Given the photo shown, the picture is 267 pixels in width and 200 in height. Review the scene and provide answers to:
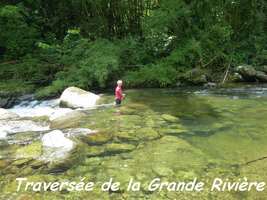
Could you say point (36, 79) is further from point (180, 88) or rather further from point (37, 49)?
point (180, 88)

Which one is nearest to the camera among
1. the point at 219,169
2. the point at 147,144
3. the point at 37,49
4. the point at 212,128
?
the point at 219,169

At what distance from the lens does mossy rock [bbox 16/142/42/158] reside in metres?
5.75

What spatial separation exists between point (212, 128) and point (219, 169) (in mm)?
2067

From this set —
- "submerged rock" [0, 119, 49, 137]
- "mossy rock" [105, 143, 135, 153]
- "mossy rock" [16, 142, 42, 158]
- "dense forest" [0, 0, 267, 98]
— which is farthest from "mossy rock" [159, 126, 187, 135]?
"dense forest" [0, 0, 267, 98]

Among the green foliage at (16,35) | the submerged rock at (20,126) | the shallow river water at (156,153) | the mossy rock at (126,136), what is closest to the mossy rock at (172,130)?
the shallow river water at (156,153)

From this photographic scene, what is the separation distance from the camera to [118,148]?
6.10 metres

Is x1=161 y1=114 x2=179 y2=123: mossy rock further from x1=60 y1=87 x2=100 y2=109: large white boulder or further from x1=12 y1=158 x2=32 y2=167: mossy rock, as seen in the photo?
x1=12 y1=158 x2=32 y2=167: mossy rock

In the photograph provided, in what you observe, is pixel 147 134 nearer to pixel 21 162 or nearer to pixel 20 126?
pixel 21 162

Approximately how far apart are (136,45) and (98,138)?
8536mm

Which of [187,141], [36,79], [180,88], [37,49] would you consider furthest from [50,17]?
[187,141]

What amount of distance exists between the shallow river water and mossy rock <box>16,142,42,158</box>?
18mm

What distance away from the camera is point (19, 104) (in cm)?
1215

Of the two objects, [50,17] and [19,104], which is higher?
[50,17]

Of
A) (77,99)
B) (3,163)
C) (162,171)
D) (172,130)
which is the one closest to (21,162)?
(3,163)
